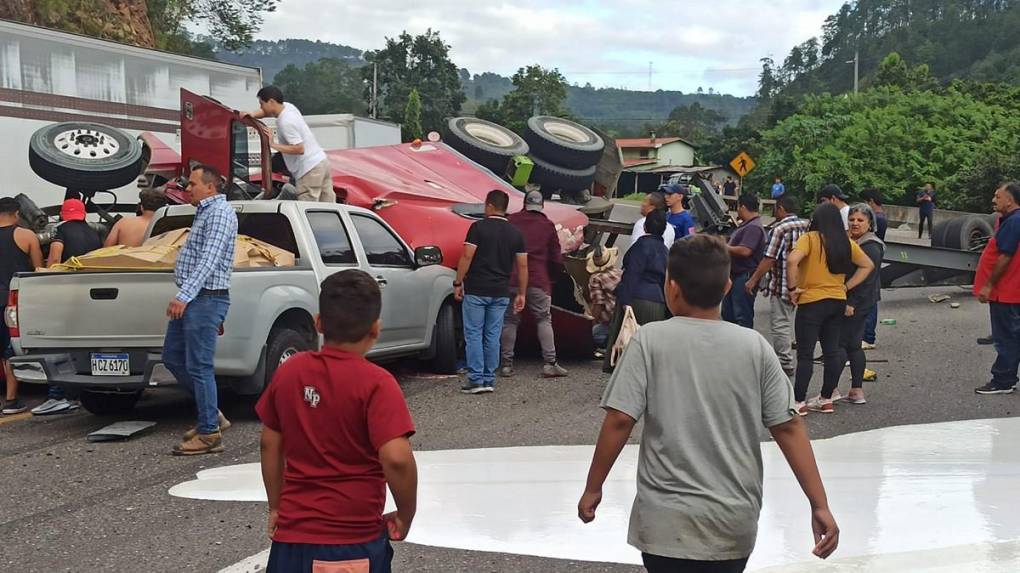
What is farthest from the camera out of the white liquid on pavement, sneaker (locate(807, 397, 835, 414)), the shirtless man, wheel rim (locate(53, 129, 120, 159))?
wheel rim (locate(53, 129, 120, 159))

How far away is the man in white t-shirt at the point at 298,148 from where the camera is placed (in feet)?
30.9

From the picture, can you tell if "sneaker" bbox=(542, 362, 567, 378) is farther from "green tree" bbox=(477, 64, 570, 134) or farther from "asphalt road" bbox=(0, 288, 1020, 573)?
"green tree" bbox=(477, 64, 570, 134)

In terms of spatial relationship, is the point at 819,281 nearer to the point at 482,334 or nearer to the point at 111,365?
the point at 482,334

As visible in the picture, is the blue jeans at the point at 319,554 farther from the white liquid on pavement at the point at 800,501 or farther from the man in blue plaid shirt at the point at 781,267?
the man in blue plaid shirt at the point at 781,267

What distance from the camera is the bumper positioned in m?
6.98

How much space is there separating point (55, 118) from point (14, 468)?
951 cm

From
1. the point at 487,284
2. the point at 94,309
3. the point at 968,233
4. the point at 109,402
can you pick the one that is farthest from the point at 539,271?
the point at 968,233

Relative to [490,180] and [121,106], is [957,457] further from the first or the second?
[121,106]

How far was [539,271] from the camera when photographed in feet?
31.2

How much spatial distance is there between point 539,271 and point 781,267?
214 cm

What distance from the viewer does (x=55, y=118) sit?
47.9 ft

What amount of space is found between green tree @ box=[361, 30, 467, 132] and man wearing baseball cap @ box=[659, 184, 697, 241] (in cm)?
7949

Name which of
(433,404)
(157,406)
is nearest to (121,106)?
(157,406)

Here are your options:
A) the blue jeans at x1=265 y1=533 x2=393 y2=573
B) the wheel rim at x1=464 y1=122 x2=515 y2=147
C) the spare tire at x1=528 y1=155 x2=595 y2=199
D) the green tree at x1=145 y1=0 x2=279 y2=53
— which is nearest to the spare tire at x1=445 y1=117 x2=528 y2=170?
the wheel rim at x1=464 y1=122 x2=515 y2=147
